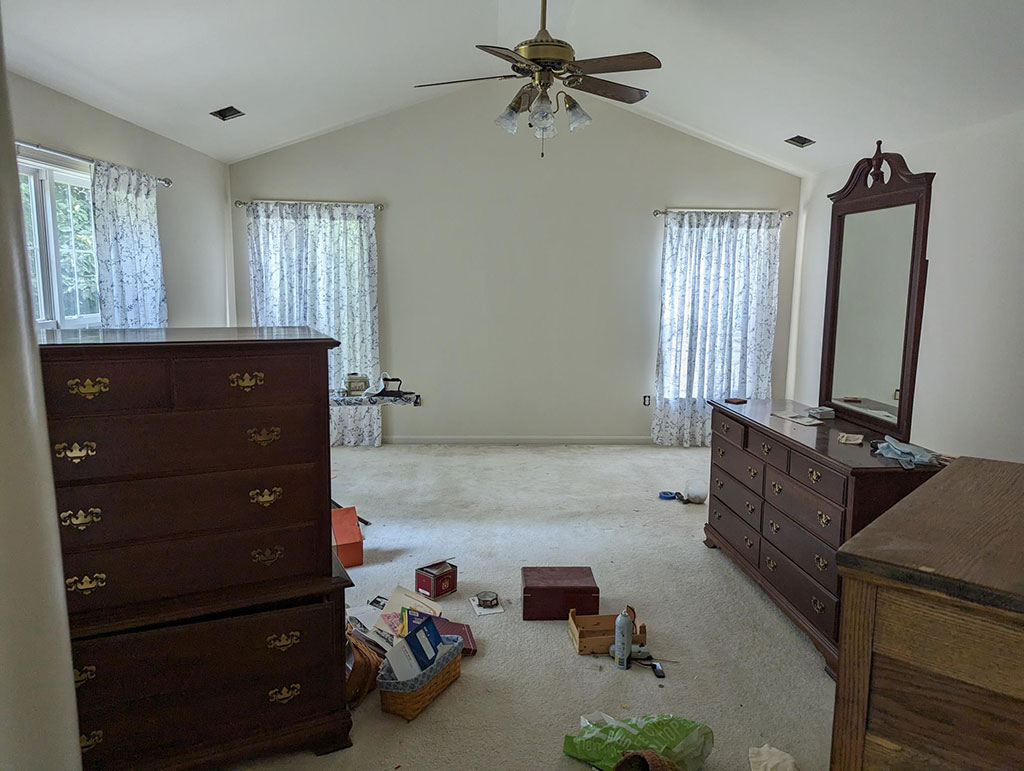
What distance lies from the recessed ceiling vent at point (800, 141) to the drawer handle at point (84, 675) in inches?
202

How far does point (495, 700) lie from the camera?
2402mm

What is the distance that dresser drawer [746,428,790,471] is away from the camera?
118 inches

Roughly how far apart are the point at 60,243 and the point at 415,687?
3.12 meters

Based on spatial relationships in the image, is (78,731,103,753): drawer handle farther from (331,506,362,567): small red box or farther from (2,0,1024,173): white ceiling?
(2,0,1024,173): white ceiling

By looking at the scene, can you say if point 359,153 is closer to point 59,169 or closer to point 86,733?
point 59,169

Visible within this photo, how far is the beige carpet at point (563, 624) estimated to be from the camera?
7.20 feet

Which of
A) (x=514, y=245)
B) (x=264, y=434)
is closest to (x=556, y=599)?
(x=264, y=434)

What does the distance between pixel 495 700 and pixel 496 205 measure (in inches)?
173

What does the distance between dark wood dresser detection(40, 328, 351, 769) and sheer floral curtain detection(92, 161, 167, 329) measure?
6.65ft

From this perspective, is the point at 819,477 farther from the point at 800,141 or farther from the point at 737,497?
the point at 800,141

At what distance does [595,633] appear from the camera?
2.73m

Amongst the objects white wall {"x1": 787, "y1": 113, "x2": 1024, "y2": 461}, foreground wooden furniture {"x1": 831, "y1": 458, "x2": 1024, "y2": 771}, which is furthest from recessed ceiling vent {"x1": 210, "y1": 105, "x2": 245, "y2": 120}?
foreground wooden furniture {"x1": 831, "y1": 458, "x2": 1024, "y2": 771}

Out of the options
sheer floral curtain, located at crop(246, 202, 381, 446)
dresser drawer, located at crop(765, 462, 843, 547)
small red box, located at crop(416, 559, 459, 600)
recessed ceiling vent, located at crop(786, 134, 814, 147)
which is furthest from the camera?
sheer floral curtain, located at crop(246, 202, 381, 446)

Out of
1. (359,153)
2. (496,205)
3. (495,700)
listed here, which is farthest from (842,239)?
(359,153)
